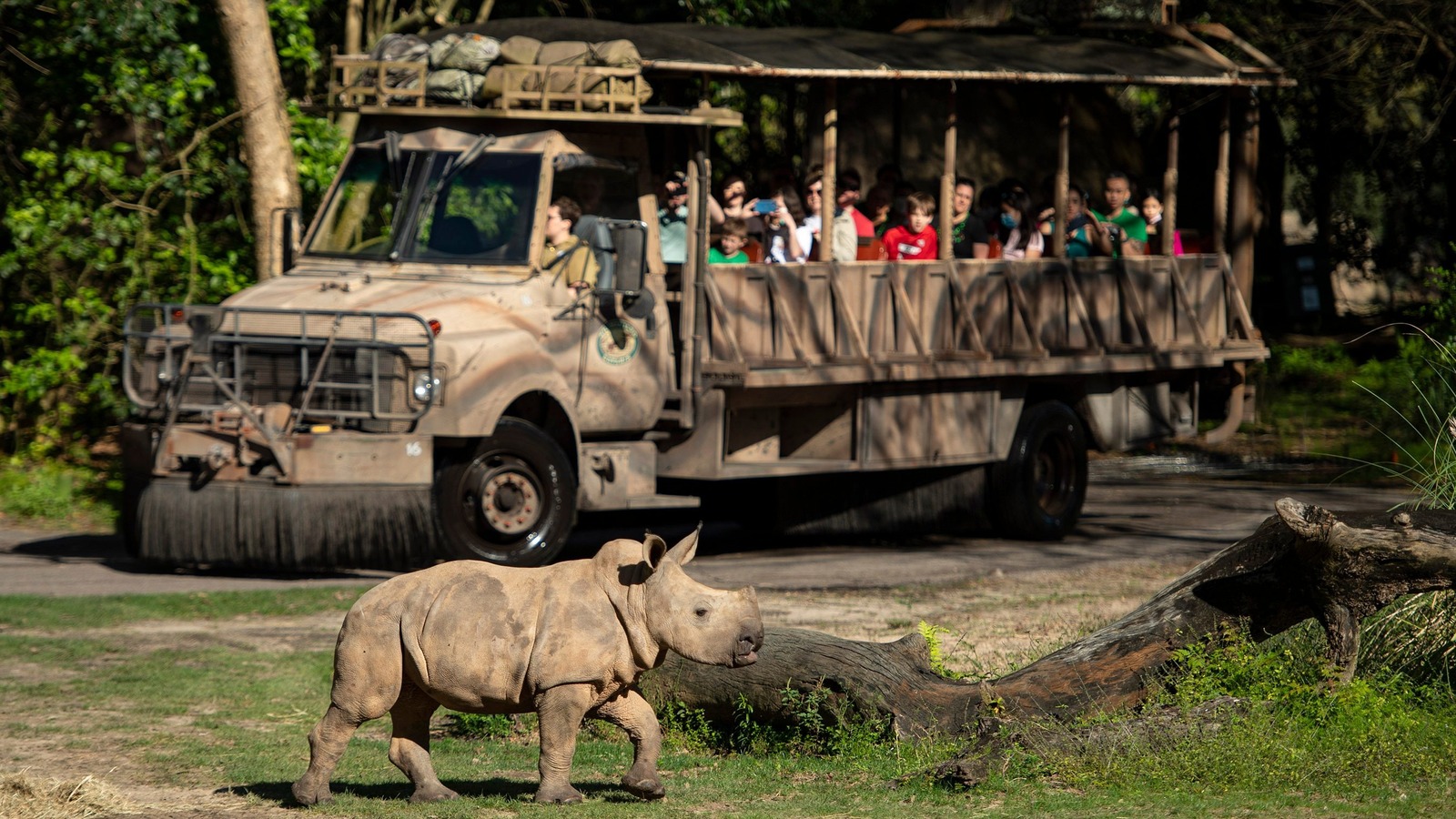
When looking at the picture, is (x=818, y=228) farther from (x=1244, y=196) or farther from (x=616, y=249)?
(x=1244, y=196)

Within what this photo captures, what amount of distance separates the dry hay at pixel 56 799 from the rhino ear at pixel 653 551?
1.99 metres

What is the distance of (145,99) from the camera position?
53.1ft

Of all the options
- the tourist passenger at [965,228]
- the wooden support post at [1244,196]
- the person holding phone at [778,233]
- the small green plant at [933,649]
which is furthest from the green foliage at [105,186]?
the small green plant at [933,649]

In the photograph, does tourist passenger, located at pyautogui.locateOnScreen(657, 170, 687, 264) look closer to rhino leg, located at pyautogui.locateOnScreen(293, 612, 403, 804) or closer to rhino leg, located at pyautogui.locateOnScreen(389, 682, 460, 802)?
rhino leg, located at pyautogui.locateOnScreen(389, 682, 460, 802)

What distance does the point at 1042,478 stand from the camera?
15141 millimetres

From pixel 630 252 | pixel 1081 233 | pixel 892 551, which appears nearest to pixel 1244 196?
pixel 1081 233

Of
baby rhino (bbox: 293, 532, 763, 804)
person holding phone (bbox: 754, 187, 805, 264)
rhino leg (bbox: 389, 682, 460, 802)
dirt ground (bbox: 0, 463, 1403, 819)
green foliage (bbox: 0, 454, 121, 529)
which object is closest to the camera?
baby rhino (bbox: 293, 532, 763, 804)

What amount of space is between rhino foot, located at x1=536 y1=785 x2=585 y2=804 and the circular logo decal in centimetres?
607

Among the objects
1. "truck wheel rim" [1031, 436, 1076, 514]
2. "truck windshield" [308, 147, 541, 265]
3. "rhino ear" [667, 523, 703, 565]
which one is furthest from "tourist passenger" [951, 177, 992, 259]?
"rhino ear" [667, 523, 703, 565]

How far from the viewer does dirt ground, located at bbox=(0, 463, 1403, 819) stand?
688cm

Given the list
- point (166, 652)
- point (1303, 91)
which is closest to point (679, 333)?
point (166, 652)

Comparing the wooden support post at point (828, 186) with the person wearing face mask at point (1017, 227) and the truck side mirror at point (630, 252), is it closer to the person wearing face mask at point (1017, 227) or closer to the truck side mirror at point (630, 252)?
the truck side mirror at point (630, 252)

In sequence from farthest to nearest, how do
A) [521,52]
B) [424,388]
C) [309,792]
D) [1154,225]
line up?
[1154,225] < [521,52] < [424,388] < [309,792]

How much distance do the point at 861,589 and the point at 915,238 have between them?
3.30 metres
